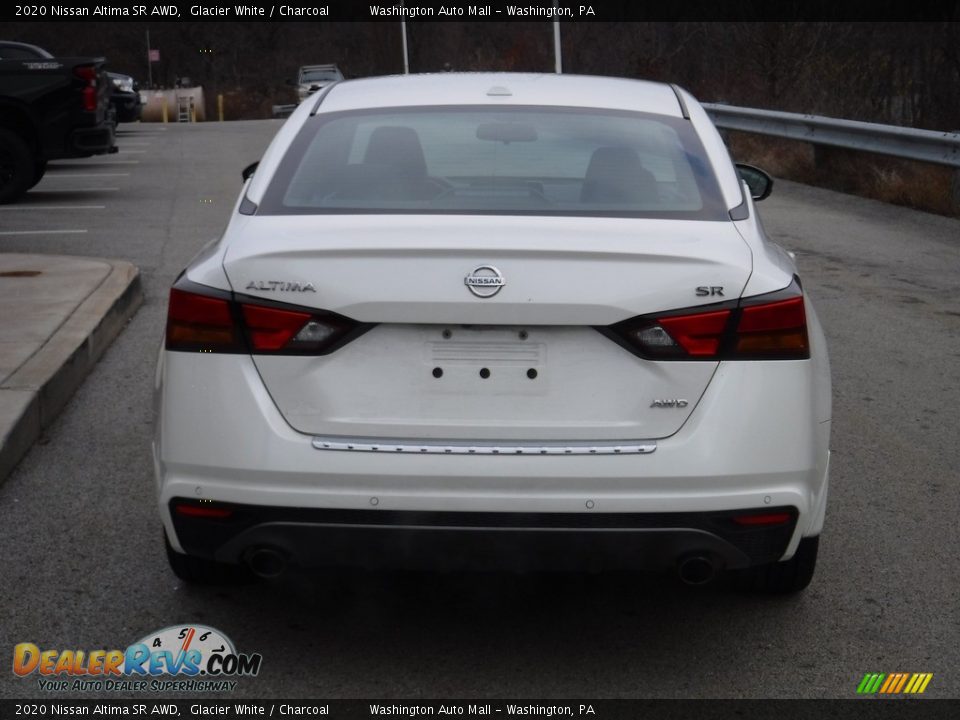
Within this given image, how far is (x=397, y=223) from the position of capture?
3.73m

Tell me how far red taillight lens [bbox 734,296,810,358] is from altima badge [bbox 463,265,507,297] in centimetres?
61

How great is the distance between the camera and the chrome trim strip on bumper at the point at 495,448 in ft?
11.4

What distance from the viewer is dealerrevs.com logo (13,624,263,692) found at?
Result: 3781 millimetres

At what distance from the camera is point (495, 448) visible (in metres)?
3.49

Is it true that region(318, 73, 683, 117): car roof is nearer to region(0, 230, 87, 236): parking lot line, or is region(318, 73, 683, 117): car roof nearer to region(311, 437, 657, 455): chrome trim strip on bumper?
region(311, 437, 657, 455): chrome trim strip on bumper

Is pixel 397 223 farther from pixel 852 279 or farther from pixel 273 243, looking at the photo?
pixel 852 279

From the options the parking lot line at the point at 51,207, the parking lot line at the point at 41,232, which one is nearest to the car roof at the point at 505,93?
the parking lot line at the point at 41,232

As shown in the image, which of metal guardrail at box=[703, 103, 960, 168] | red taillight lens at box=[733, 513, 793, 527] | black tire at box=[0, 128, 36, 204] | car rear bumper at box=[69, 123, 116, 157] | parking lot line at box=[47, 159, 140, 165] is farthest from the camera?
parking lot line at box=[47, 159, 140, 165]

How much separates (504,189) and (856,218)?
1138 cm

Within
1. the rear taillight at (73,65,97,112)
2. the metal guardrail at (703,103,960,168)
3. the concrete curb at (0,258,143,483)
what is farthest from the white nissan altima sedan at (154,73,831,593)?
the rear taillight at (73,65,97,112)

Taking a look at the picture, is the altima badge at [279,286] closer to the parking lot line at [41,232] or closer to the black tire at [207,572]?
the black tire at [207,572]

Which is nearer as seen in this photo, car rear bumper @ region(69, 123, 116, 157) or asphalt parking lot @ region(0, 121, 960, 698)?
asphalt parking lot @ region(0, 121, 960, 698)

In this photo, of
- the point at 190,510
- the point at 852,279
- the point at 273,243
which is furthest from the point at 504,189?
the point at 852,279

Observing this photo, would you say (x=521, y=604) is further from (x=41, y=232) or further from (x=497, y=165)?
(x=41, y=232)
